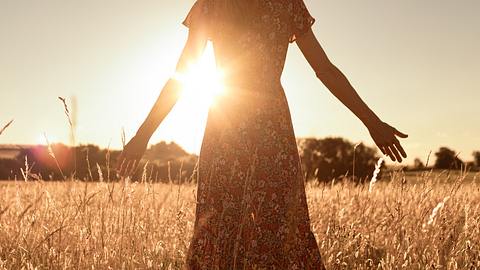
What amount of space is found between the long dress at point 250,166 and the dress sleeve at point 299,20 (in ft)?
0.54

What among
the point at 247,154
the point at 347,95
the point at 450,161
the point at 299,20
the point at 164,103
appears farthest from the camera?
the point at 450,161

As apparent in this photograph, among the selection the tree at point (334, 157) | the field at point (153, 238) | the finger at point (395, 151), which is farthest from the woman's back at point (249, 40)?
the tree at point (334, 157)

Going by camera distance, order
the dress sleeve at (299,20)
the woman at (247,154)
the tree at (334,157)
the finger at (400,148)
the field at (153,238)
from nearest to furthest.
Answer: the woman at (247,154), the dress sleeve at (299,20), the finger at (400,148), the field at (153,238), the tree at (334,157)

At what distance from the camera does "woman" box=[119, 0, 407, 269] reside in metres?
2.70

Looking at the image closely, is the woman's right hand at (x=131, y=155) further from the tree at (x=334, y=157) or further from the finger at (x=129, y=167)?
the tree at (x=334, y=157)

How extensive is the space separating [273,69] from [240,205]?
2.40ft

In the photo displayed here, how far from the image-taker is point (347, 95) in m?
3.02

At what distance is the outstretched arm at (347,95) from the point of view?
2.98m

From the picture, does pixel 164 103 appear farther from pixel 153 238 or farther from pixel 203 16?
pixel 153 238

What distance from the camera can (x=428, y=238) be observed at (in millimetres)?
4090

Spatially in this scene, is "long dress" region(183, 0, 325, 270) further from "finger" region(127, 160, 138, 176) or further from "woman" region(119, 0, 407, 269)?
"finger" region(127, 160, 138, 176)

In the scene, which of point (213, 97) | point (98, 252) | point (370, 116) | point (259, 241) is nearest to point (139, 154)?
point (213, 97)

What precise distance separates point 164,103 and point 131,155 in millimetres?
328

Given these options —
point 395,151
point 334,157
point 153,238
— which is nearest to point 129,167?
point 395,151
